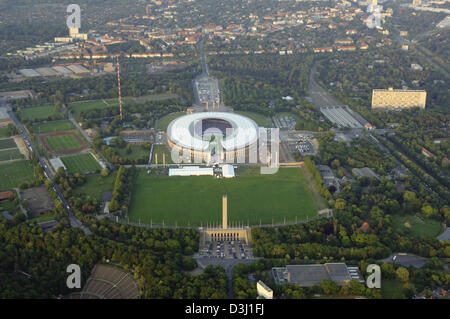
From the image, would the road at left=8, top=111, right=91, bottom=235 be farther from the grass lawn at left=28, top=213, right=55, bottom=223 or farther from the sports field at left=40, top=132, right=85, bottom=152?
the sports field at left=40, top=132, right=85, bottom=152

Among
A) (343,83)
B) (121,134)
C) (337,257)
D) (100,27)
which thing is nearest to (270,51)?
(343,83)

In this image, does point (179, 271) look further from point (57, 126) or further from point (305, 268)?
point (57, 126)

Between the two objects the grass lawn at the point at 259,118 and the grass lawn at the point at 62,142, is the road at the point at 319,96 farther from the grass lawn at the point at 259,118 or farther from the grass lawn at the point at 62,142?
the grass lawn at the point at 62,142

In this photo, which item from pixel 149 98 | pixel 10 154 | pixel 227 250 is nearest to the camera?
pixel 227 250

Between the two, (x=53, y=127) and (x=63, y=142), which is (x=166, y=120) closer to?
(x=63, y=142)

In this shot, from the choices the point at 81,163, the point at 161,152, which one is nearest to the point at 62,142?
the point at 81,163

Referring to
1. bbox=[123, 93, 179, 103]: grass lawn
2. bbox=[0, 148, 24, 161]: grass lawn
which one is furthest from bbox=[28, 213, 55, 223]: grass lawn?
bbox=[123, 93, 179, 103]: grass lawn

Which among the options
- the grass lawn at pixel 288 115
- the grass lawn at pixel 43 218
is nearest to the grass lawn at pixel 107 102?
the grass lawn at pixel 288 115
